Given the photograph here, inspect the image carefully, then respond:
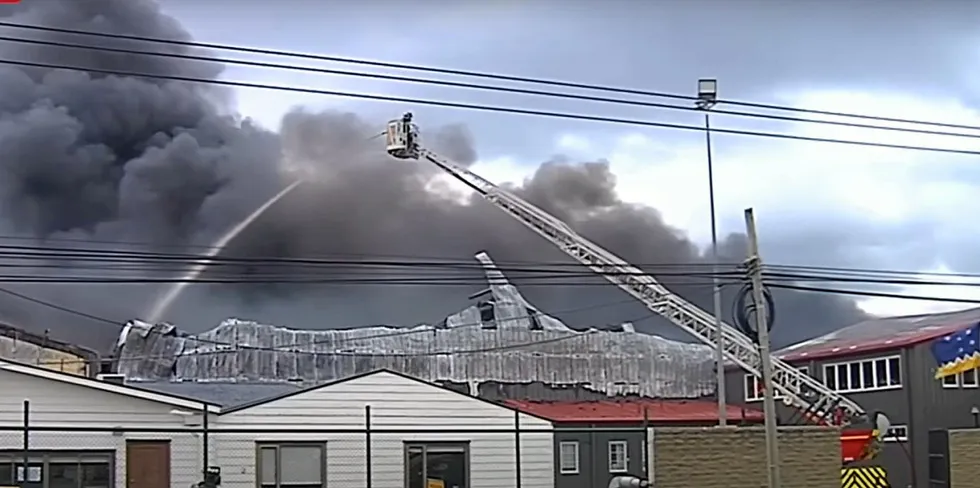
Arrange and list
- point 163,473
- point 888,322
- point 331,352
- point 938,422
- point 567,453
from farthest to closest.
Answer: point 888,322 → point 331,352 → point 938,422 → point 567,453 → point 163,473

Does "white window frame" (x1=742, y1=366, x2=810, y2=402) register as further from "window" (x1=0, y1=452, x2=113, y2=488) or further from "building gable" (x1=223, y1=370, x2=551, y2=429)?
"window" (x1=0, y1=452, x2=113, y2=488)

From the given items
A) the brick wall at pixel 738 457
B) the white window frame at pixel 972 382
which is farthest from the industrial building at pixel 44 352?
the white window frame at pixel 972 382

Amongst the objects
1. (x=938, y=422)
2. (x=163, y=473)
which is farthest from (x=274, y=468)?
(x=938, y=422)

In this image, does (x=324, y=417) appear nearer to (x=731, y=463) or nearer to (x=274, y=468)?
(x=274, y=468)

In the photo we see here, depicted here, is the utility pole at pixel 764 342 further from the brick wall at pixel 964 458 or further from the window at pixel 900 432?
the window at pixel 900 432

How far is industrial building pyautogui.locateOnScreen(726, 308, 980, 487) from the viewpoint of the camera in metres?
39.2

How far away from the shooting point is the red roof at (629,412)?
36.8 meters

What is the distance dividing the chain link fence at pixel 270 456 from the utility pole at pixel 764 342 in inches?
95.1

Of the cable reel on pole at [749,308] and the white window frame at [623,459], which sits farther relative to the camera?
the white window frame at [623,459]

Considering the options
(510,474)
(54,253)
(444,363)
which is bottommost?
(510,474)

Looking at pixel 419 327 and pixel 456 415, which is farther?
pixel 419 327

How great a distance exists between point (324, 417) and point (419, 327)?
28.1m

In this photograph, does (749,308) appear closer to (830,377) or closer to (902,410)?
(902,410)

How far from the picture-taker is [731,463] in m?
22.4
